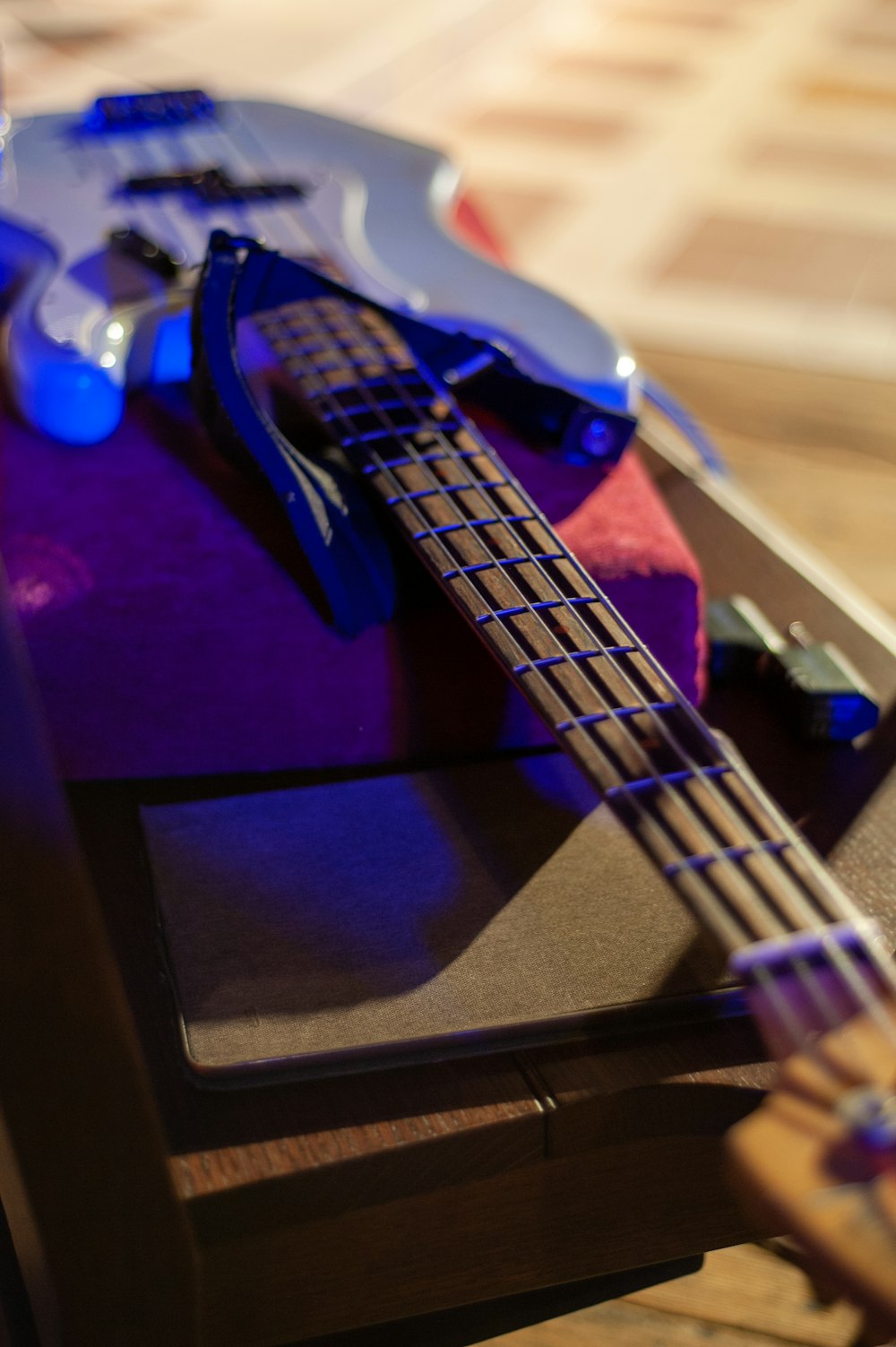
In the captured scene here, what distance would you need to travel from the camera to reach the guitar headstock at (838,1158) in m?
0.24

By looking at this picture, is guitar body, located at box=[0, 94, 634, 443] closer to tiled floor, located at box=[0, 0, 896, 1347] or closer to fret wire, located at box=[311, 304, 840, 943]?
fret wire, located at box=[311, 304, 840, 943]

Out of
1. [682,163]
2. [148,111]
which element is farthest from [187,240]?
[682,163]

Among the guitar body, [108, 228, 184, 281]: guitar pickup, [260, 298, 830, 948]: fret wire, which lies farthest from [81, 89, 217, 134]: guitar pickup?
[260, 298, 830, 948]: fret wire

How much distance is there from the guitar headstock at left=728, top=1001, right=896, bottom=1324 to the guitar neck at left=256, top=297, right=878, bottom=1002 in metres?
0.04

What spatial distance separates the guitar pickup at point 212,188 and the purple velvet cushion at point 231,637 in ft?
0.95

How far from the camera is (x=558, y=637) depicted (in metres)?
0.42

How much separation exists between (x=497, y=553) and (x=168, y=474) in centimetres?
22

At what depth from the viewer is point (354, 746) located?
58 centimetres

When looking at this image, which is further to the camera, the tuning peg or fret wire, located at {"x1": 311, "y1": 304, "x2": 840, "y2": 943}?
the tuning peg

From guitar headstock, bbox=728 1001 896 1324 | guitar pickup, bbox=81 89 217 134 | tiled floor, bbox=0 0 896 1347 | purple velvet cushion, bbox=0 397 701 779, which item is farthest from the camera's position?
tiled floor, bbox=0 0 896 1347

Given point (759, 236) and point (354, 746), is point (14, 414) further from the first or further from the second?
point (759, 236)

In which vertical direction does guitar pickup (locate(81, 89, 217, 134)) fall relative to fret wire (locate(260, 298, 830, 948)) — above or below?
below

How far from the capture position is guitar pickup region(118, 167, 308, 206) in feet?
2.64

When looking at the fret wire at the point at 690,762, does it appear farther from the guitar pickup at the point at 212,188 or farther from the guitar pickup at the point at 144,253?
the guitar pickup at the point at 212,188
